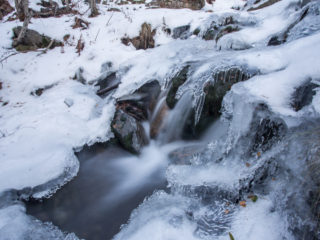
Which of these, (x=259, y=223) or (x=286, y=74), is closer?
(x=259, y=223)

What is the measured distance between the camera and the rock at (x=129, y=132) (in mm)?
3852

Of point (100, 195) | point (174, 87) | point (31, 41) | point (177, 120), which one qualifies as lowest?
point (100, 195)

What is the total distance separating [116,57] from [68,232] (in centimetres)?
544

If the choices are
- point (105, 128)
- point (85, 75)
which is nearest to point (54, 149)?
point (105, 128)

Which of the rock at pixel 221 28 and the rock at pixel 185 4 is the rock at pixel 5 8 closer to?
the rock at pixel 185 4

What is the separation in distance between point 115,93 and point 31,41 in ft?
15.4

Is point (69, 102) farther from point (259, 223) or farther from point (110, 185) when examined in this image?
point (259, 223)

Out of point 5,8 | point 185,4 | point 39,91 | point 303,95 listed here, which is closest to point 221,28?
point 303,95

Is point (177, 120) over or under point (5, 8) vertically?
under

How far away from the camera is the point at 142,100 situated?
4516 millimetres

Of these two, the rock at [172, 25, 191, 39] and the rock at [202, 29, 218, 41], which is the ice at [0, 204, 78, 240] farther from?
the rock at [172, 25, 191, 39]

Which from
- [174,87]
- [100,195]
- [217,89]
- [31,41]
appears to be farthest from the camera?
[31,41]

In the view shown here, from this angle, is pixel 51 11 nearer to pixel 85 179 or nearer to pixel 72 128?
pixel 72 128

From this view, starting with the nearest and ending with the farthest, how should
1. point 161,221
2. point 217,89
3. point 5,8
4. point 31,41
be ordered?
point 161,221
point 217,89
point 31,41
point 5,8
